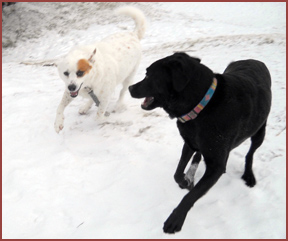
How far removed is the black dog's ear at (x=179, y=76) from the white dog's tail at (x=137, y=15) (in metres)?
2.85

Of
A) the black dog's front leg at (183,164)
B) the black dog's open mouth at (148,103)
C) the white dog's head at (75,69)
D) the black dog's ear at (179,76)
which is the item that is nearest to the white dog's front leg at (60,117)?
the white dog's head at (75,69)

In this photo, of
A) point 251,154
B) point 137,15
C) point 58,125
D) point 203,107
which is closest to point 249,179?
point 251,154

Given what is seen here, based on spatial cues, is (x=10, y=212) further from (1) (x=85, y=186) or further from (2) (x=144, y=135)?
(2) (x=144, y=135)

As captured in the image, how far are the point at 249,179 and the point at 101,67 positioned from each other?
Result: 2.38 m

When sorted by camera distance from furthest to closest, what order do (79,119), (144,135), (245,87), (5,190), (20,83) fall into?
(20,83) → (79,119) → (144,135) → (5,190) → (245,87)

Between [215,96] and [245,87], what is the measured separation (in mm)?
343

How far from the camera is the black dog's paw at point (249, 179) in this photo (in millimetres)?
2592

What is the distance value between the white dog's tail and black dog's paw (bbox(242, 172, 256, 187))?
3.17 metres

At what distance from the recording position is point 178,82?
6.31 ft

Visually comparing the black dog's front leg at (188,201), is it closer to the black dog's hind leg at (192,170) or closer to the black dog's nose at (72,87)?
the black dog's hind leg at (192,170)

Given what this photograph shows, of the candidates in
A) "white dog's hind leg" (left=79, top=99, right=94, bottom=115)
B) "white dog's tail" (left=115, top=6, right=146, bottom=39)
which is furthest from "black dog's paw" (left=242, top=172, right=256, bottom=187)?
Answer: "white dog's tail" (left=115, top=6, right=146, bottom=39)

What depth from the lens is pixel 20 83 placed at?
564 centimetres

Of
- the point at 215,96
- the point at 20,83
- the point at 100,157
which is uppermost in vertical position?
the point at 215,96

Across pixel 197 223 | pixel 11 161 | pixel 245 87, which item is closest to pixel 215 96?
pixel 245 87
